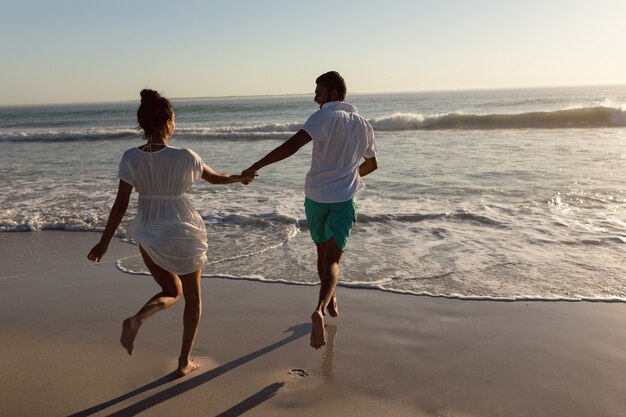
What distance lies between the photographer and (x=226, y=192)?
9.53m

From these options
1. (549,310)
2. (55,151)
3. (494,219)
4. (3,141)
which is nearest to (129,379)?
(549,310)

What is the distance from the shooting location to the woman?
9.84 feet

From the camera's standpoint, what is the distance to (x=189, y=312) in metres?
3.31

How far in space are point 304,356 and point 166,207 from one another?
1.31 meters

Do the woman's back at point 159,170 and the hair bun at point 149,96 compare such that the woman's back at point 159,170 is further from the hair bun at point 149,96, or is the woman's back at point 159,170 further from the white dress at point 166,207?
the hair bun at point 149,96

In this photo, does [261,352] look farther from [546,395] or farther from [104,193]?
[104,193]

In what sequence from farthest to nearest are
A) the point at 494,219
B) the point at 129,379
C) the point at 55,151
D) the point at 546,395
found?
the point at 55,151, the point at 494,219, the point at 129,379, the point at 546,395

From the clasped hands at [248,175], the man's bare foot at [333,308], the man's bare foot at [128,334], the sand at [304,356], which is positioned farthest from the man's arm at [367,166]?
the man's bare foot at [128,334]

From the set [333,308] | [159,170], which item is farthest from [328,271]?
[159,170]

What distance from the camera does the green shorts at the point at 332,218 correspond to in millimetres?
3826

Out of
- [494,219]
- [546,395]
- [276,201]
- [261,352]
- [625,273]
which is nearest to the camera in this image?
[546,395]

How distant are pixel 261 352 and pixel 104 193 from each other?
274 inches

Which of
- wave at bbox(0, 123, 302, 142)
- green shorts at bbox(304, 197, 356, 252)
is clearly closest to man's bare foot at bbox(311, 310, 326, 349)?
green shorts at bbox(304, 197, 356, 252)

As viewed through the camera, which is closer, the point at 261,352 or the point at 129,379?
the point at 129,379
